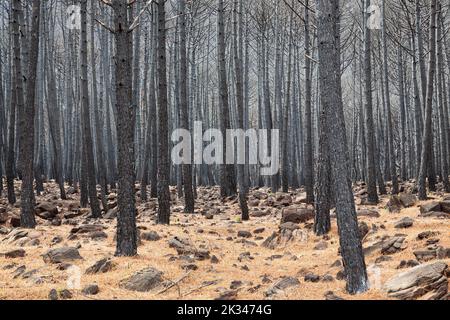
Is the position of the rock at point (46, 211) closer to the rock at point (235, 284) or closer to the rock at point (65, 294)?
the rock at point (65, 294)

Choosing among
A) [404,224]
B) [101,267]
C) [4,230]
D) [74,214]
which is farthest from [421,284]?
[74,214]

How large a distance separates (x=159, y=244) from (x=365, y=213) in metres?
4.33

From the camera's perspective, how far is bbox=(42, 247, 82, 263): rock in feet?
20.5

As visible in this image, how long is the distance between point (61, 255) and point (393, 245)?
4509 millimetres

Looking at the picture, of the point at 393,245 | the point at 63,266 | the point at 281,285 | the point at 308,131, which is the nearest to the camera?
the point at 281,285

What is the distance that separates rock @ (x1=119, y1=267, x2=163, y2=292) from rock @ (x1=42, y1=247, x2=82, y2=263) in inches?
52.3

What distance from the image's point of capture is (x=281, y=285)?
5027 millimetres

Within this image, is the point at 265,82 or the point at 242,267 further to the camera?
the point at 265,82

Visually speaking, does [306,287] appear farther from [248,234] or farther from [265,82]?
[265,82]

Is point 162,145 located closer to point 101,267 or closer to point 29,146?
point 29,146

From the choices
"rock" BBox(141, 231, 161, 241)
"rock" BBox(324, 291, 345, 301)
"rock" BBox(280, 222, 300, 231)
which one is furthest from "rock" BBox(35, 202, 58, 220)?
"rock" BBox(324, 291, 345, 301)

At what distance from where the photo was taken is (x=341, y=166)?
15.8 ft
